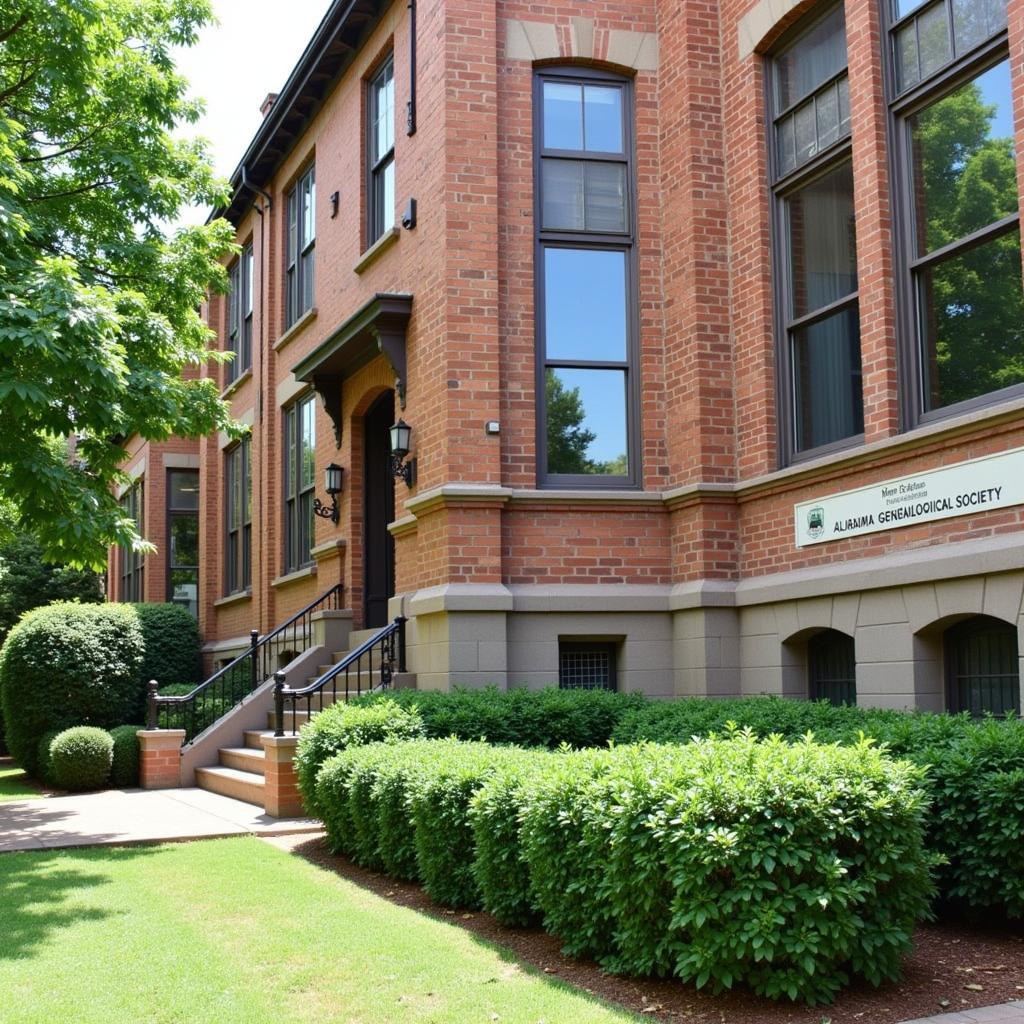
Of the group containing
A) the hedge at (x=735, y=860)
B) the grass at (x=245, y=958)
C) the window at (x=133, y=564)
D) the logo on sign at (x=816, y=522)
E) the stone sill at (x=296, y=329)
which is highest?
the stone sill at (x=296, y=329)

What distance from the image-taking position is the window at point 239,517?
66.6ft

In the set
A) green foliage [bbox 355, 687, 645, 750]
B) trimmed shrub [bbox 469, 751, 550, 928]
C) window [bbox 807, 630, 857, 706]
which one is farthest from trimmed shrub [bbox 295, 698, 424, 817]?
window [bbox 807, 630, 857, 706]

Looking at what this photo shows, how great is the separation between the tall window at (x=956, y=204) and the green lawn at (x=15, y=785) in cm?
1086

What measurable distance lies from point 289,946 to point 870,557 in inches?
199

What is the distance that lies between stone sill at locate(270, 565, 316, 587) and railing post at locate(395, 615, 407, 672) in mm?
4495

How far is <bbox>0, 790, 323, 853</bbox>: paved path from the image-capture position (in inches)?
379

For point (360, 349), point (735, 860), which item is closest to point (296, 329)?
point (360, 349)

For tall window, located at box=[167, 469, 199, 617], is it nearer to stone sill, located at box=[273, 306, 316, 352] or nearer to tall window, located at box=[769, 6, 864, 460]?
stone sill, located at box=[273, 306, 316, 352]

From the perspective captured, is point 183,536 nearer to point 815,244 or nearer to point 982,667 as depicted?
point 815,244

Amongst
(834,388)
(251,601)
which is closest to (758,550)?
(834,388)

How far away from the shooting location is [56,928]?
646cm

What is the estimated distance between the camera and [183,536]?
25234 mm

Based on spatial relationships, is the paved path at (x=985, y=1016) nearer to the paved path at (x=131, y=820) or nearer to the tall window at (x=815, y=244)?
the tall window at (x=815, y=244)

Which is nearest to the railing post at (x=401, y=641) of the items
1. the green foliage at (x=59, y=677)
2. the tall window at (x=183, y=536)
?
the green foliage at (x=59, y=677)
